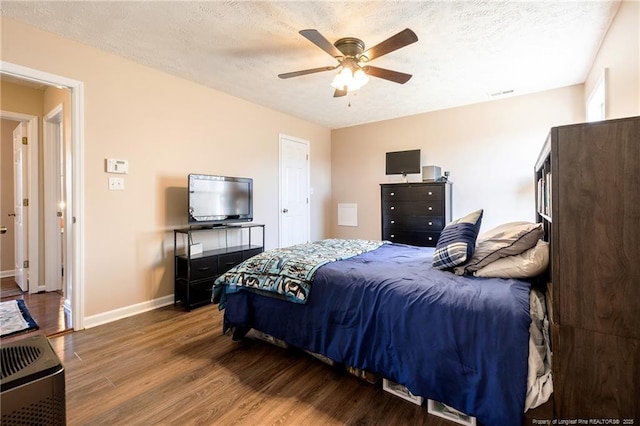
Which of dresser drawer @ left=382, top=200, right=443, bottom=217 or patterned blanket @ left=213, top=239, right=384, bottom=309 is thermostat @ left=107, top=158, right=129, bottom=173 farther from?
dresser drawer @ left=382, top=200, right=443, bottom=217

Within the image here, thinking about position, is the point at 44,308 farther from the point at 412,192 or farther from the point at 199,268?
the point at 412,192

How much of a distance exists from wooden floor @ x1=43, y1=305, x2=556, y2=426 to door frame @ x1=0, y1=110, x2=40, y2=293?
1.80 meters

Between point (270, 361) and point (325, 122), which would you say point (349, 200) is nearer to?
point (325, 122)

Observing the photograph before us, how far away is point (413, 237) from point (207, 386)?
10.8 ft

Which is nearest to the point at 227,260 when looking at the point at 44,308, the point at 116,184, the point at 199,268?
the point at 199,268

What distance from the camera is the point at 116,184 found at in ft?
9.50

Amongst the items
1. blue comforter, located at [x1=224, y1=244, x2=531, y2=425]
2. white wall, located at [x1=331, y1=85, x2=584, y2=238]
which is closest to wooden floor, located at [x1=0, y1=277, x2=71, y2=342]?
blue comforter, located at [x1=224, y1=244, x2=531, y2=425]

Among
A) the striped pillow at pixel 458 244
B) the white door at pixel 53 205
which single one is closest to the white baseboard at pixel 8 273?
the white door at pixel 53 205

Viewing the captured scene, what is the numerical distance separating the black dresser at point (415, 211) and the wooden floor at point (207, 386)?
2.67 m

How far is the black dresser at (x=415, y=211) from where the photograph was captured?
4121 millimetres

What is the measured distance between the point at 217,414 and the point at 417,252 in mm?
1913

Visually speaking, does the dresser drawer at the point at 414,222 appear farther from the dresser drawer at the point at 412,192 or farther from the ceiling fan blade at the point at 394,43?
the ceiling fan blade at the point at 394,43

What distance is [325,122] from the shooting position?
5.26 meters

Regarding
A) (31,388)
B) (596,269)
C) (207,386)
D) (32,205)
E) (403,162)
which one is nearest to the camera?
(31,388)
